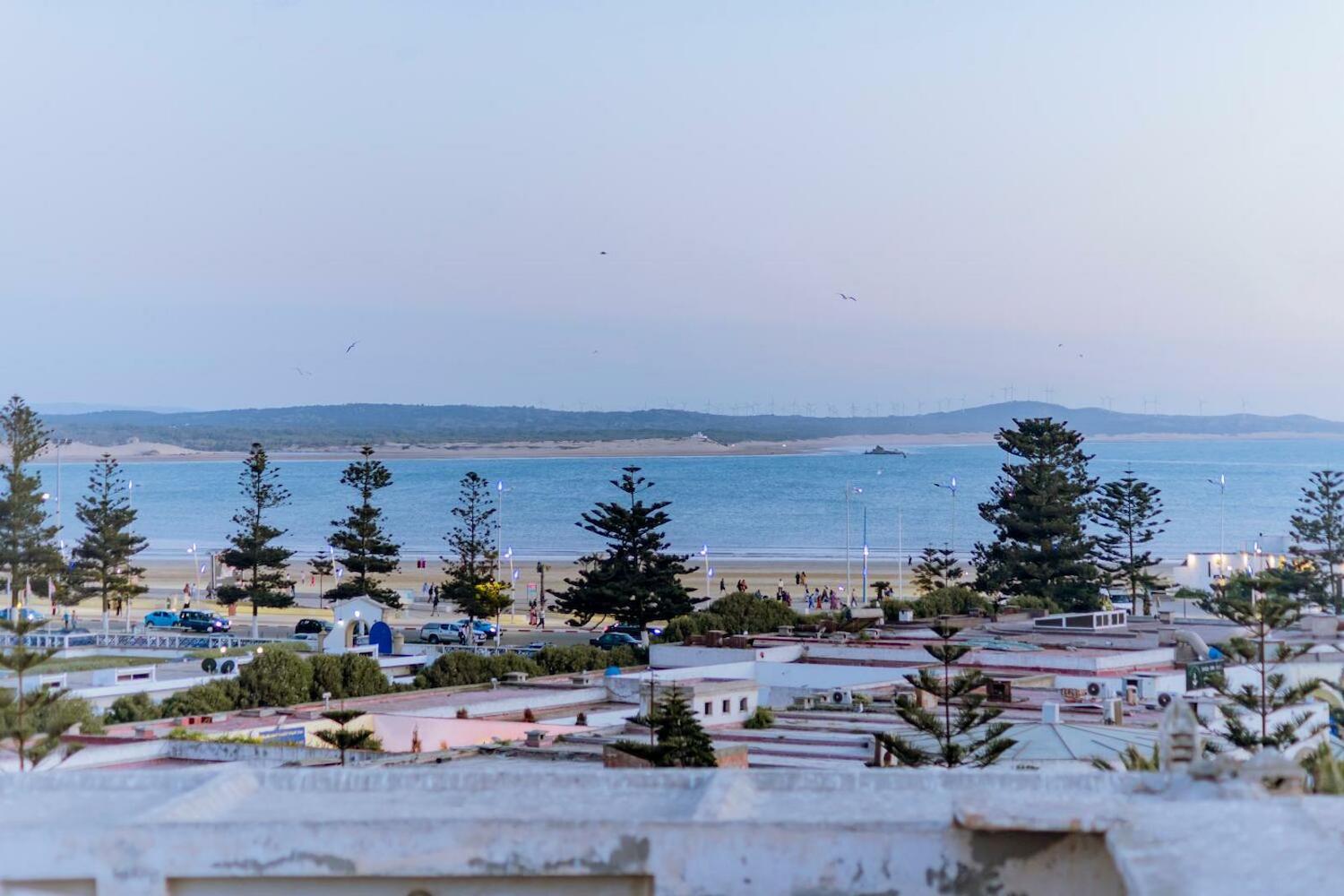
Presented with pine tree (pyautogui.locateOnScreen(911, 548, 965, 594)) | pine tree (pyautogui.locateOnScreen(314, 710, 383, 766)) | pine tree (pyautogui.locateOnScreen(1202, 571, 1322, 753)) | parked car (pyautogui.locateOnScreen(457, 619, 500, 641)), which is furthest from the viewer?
pine tree (pyautogui.locateOnScreen(911, 548, 965, 594))

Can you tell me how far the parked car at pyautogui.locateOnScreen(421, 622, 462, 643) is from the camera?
39000 mm

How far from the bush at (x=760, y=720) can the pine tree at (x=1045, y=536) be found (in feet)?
84.5

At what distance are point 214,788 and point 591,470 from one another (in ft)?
525

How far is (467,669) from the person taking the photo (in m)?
28.3

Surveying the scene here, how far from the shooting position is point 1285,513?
108 m

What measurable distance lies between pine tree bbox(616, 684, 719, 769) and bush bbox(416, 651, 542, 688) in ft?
29.4

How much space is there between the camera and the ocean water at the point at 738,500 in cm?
9181

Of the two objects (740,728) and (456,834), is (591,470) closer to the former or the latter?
(740,728)

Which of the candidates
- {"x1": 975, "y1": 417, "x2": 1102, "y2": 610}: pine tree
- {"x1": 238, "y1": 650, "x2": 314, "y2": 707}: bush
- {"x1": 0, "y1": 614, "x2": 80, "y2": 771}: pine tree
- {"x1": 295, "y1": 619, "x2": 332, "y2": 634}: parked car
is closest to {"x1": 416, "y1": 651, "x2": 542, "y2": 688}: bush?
{"x1": 238, "y1": 650, "x2": 314, "y2": 707}: bush

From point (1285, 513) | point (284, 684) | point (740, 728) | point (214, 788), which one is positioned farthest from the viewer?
point (1285, 513)

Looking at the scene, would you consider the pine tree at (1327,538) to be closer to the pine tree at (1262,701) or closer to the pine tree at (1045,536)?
the pine tree at (1045,536)

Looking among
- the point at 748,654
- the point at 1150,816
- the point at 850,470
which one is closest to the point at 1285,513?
the point at 850,470

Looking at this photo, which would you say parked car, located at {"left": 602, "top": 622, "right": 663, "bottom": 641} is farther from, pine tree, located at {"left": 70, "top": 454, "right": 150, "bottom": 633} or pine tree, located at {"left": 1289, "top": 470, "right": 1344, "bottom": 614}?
pine tree, located at {"left": 1289, "top": 470, "right": 1344, "bottom": 614}

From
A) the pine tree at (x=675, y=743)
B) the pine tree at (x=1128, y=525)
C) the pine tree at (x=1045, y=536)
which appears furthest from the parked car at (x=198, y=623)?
the pine tree at (x=1128, y=525)
